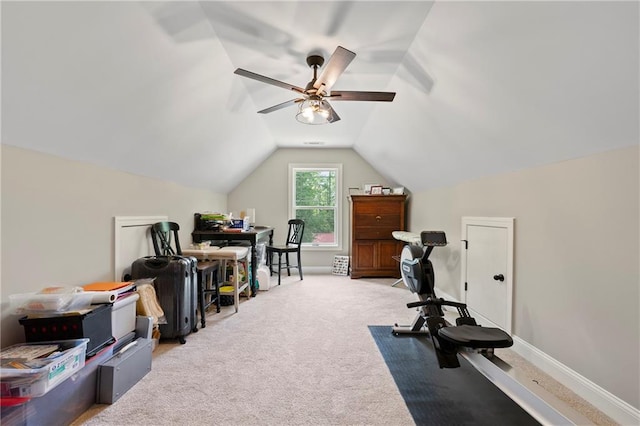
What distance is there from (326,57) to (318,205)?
330 cm

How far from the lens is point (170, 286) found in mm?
2293

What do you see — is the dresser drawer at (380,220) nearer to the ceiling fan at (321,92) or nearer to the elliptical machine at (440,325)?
the elliptical machine at (440,325)

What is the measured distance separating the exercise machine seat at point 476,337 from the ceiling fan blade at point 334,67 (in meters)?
1.74

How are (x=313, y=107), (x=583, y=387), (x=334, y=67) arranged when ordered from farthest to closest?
1. (x=313, y=107)
2. (x=334, y=67)
3. (x=583, y=387)

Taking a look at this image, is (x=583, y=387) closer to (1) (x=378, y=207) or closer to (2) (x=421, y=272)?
(2) (x=421, y=272)

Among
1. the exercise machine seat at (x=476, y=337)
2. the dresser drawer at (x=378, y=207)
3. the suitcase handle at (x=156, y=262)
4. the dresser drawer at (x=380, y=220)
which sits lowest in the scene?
the exercise machine seat at (x=476, y=337)

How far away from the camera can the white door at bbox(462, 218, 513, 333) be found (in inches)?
92.0

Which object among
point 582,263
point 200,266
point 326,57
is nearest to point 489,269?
point 582,263

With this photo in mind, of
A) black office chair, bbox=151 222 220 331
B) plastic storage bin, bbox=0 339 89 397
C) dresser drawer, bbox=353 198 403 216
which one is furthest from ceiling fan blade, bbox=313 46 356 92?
dresser drawer, bbox=353 198 403 216

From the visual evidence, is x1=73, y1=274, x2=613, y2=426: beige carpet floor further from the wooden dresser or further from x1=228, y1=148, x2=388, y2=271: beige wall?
x1=228, y1=148, x2=388, y2=271: beige wall

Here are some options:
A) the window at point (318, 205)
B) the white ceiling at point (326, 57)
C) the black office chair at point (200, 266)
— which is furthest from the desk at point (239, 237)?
the window at point (318, 205)

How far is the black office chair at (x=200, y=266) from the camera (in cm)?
266

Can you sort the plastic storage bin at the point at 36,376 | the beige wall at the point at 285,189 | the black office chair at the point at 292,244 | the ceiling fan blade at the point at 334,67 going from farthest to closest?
the beige wall at the point at 285,189
the black office chair at the point at 292,244
the ceiling fan blade at the point at 334,67
the plastic storage bin at the point at 36,376

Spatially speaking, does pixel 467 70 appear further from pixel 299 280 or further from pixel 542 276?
pixel 299 280
